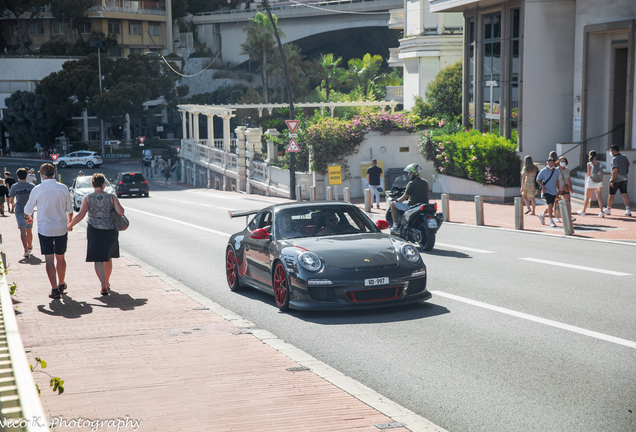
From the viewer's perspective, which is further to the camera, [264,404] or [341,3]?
[341,3]

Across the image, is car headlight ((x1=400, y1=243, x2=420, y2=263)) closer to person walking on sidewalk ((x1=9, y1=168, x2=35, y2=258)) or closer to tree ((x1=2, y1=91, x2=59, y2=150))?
person walking on sidewalk ((x1=9, y1=168, x2=35, y2=258))

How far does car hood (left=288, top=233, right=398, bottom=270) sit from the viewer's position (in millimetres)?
9219

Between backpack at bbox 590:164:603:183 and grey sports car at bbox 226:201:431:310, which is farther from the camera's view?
backpack at bbox 590:164:603:183

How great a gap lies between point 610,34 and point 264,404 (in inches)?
919

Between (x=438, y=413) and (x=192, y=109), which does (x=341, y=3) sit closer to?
(x=192, y=109)

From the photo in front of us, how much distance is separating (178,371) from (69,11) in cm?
8814

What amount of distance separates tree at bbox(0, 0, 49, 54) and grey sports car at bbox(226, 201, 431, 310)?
8445 centimetres

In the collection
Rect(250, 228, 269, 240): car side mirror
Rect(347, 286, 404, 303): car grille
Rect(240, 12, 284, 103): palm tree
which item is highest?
Rect(240, 12, 284, 103): palm tree

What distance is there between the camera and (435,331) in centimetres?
846

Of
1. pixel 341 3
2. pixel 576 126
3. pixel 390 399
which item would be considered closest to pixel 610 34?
pixel 576 126

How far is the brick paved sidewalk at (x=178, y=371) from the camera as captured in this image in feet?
18.1

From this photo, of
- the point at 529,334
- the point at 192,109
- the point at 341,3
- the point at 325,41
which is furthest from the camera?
the point at 325,41

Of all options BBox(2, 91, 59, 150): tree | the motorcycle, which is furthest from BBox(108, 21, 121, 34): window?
the motorcycle

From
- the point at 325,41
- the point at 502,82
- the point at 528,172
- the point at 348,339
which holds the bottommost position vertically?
the point at 348,339
